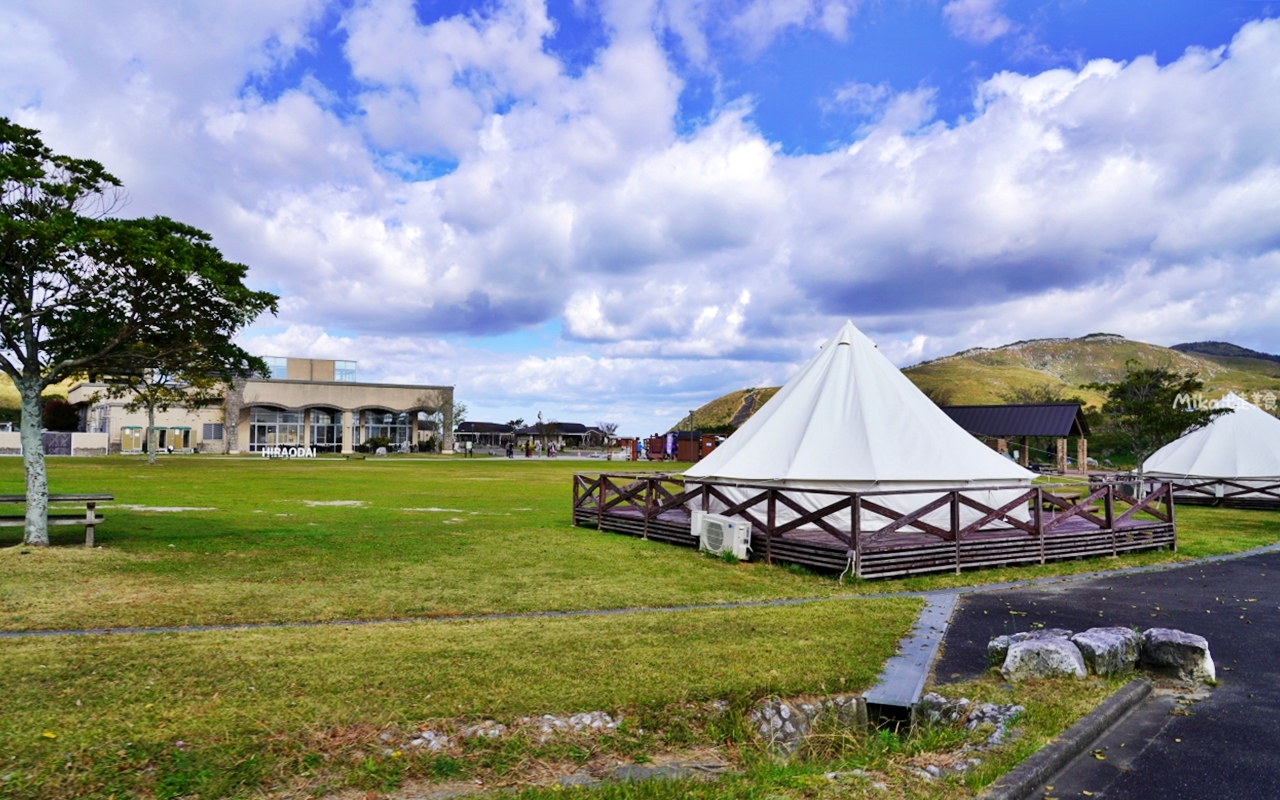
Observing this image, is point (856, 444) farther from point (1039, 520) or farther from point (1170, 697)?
point (1170, 697)

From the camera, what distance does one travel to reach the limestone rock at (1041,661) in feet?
20.9

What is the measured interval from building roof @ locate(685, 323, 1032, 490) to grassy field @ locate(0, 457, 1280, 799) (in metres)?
2.38

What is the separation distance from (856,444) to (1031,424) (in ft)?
115

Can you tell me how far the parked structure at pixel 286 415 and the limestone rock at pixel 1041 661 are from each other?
→ 68248mm

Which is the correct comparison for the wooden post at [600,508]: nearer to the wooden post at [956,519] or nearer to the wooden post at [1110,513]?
the wooden post at [956,519]

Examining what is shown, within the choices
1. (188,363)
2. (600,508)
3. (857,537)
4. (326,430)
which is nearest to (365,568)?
(188,363)

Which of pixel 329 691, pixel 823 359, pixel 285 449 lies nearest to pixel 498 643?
pixel 329 691

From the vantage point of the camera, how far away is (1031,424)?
145 feet

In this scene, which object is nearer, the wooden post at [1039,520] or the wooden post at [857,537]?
the wooden post at [857,537]

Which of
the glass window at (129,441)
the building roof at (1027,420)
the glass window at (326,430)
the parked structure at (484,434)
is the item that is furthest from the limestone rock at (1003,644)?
the parked structure at (484,434)

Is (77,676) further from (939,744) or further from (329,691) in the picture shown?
(939,744)

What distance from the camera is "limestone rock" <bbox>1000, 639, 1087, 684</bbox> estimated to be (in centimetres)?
637

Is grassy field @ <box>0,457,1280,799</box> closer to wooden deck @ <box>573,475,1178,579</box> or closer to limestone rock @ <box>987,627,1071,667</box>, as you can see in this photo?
wooden deck @ <box>573,475,1178,579</box>

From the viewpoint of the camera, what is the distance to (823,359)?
16.7m
